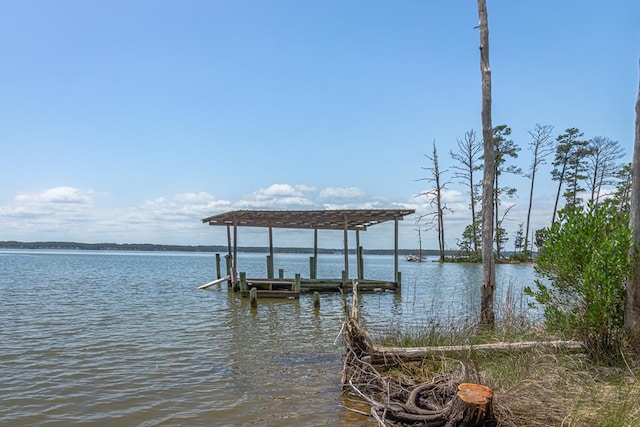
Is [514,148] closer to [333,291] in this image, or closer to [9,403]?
[333,291]

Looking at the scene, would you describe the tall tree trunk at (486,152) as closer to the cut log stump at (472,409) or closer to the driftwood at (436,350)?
the driftwood at (436,350)

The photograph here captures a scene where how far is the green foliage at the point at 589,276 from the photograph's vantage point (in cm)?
576

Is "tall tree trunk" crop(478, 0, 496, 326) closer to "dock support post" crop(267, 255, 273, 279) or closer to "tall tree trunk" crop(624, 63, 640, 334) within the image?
"tall tree trunk" crop(624, 63, 640, 334)

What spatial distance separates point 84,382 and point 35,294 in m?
14.7

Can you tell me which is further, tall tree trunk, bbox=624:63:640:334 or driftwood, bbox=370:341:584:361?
driftwood, bbox=370:341:584:361

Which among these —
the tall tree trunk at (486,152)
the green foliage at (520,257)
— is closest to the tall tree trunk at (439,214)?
the green foliage at (520,257)

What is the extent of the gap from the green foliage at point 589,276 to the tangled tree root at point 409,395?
205cm

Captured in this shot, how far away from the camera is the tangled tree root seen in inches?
167

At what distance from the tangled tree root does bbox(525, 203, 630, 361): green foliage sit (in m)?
2.05

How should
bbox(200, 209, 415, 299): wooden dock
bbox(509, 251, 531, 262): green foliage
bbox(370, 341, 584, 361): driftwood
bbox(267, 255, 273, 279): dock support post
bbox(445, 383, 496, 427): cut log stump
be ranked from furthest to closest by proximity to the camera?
bbox(509, 251, 531, 262): green foliage
bbox(267, 255, 273, 279): dock support post
bbox(200, 209, 415, 299): wooden dock
bbox(370, 341, 584, 361): driftwood
bbox(445, 383, 496, 427): cut log stump

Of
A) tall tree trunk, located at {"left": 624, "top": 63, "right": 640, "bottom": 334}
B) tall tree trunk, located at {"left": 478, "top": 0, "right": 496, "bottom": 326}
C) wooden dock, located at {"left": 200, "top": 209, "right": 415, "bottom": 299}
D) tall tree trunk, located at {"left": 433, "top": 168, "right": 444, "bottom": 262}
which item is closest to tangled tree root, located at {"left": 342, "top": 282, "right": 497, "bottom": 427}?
tall tree trunk, located at {"left": 624, "top": 63, "right": 640, "bottom": 334}

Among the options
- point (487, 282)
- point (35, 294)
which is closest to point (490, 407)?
point (487, 282)

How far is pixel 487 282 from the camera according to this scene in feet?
29.5

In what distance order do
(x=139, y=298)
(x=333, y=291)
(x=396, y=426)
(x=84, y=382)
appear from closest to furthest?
(x=396, y=426), (x=84, y=382), (x=139, y=298), (x=333, y=291)
